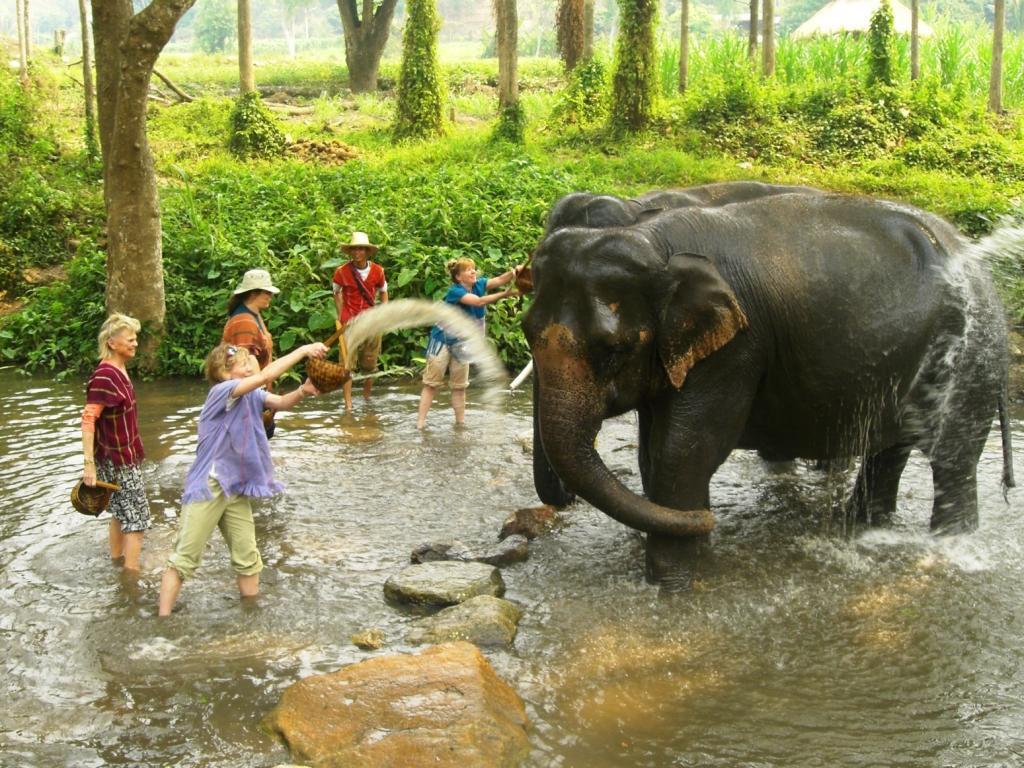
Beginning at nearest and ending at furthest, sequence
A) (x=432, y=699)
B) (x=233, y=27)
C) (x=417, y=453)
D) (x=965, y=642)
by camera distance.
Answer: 1. (x=432, y=699)
2. (x=965, y=642)
3. (x=417, y=453)
4. (x=233, y=27)

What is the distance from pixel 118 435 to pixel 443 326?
3.58 m

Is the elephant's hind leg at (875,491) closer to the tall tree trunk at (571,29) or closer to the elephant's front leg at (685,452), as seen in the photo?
the elephant's front leg at (685,452)

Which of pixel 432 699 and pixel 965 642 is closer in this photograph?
pixel 432 699

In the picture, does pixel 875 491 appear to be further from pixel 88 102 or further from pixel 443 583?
pixel 88 102

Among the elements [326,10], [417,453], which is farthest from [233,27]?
[417,453]

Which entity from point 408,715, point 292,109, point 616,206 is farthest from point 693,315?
point 292,109

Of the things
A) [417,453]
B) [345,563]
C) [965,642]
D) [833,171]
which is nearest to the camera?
[965,642]

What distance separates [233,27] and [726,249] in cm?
7905

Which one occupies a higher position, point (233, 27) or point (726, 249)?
point (233, 27)

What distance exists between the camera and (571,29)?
26969mm

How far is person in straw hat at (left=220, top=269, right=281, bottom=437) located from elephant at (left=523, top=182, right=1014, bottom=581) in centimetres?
198

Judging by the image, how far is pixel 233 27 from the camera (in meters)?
79.1

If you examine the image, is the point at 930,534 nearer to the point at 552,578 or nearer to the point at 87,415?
the point at 552,578

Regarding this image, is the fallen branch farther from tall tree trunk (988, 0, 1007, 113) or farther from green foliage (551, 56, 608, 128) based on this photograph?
tall tree trunk (988, 0, 1007, 113)
